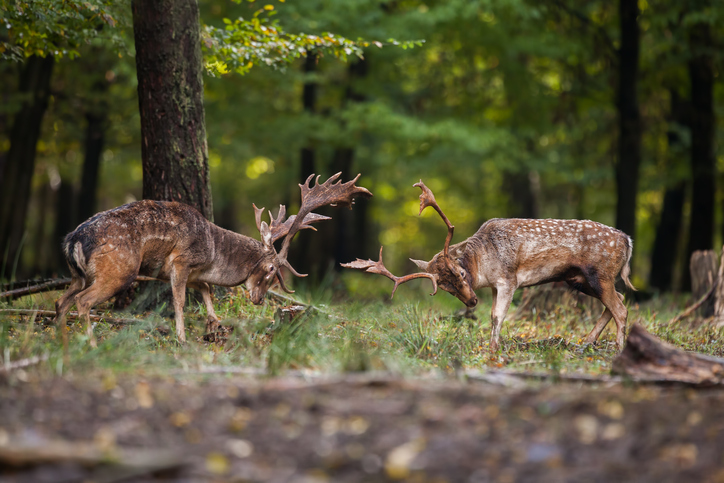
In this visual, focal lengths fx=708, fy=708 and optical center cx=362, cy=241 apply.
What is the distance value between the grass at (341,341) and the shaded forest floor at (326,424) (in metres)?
0.06

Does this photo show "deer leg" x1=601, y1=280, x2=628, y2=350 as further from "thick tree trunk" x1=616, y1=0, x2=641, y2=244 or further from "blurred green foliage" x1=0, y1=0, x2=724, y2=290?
"thick tree trunk" x1=616, y1=0, x2=641, y2=244

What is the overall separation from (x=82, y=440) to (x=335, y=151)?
1500cm

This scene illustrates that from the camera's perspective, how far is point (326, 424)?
12.1 feet

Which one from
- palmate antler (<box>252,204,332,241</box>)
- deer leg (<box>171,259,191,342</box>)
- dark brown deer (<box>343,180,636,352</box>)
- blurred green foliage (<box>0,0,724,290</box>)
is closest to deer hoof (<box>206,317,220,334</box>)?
deer leg (<box>171,259,191,342</box>)

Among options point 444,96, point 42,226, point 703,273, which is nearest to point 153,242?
point 703,273

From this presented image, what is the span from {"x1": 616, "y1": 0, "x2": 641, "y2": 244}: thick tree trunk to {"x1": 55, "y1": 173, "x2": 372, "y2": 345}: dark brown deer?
24.5ft

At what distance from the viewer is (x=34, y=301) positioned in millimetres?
8477

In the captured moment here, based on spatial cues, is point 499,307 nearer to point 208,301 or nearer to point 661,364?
point 661,364

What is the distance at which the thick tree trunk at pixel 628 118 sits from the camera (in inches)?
544

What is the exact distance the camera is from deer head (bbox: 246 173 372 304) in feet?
26.5

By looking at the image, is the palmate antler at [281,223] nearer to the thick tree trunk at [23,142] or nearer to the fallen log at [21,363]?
the fallen log at [21,363]

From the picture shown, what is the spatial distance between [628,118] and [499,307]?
7.94 metres

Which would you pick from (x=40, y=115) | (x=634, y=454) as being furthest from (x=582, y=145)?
(x=634, y=454)

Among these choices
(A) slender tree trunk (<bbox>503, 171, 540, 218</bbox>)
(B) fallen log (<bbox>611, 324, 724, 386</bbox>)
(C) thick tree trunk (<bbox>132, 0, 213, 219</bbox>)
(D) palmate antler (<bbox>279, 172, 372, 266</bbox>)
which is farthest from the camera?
(A) slender tree trunk (<bbox>503, 171, 540, 218</bbox>)
